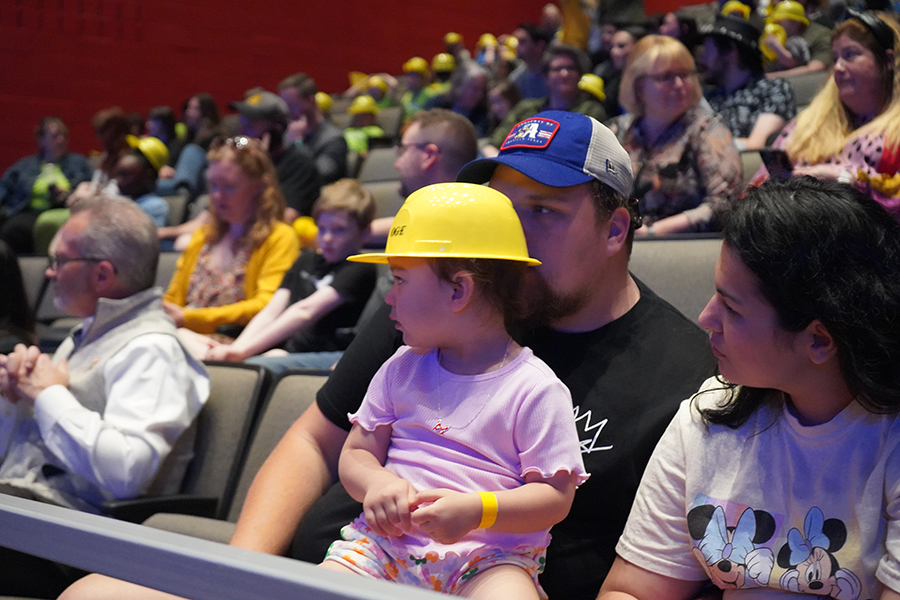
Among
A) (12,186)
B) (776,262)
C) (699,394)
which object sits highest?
(776,262)

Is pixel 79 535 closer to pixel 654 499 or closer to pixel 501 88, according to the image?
pixel 654 499

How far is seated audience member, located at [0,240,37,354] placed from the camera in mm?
2461

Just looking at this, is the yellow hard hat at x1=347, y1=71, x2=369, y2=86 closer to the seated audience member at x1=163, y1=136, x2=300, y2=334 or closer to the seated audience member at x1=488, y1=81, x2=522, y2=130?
the seated audience member at x1=488, y1=81, x2=522, y2=130

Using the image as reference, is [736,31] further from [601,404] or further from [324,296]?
[601,404]

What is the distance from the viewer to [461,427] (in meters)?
1.22

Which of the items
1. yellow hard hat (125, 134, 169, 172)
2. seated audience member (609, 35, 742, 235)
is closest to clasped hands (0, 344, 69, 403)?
seated audience member (609, 35, 742, 235)

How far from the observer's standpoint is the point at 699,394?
120 cm

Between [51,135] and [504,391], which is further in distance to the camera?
[51,135]

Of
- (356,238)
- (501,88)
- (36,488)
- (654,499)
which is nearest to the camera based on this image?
(654,499)

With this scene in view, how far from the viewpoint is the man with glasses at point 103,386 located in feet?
6.01

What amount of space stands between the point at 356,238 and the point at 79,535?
7.44 feet

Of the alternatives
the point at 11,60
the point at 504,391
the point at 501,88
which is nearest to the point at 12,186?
the point at 11,60

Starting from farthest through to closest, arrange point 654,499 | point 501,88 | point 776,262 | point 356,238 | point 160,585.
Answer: point 501,88, point 356,238, point 654,499, point 776,262, point 160,585

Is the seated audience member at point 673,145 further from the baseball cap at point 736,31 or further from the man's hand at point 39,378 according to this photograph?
the man's hand at point 39,378
